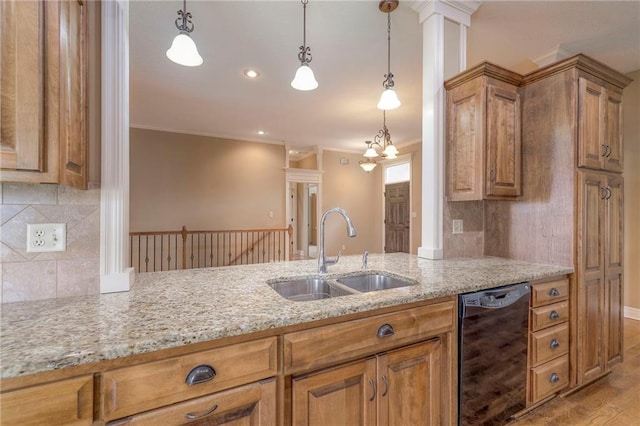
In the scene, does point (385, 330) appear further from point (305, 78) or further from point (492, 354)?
point (305, 78)

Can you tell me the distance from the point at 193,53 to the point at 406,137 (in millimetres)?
5540

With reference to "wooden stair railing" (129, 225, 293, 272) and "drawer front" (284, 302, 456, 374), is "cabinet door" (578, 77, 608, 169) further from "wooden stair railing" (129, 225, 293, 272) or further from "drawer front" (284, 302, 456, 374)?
"wooden stair railing" (129, 225, 293, 272)

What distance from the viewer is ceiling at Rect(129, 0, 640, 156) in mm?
2334

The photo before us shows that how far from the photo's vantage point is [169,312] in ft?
3.45

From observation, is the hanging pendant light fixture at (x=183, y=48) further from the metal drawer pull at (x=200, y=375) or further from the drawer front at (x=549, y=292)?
the drawer front at (x=549, y=292)

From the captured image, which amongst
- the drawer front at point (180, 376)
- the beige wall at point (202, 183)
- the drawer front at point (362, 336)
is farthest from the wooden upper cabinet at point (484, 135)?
the beige wall at point (202, 183)

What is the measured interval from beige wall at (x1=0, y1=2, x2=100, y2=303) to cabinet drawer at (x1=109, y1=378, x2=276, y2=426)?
70cm

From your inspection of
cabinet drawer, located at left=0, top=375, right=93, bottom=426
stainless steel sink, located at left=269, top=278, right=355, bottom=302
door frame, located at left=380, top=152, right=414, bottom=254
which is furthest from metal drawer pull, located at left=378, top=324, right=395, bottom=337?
door frame, located at left=380, top=152, right=414, bottom=254

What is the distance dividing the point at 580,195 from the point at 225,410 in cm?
241

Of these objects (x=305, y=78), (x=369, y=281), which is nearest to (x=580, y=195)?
(x=369, y=281)

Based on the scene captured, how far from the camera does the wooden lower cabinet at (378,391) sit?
1.09m

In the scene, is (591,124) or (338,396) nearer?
(338,396)

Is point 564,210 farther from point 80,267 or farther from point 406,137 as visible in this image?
point 406,137

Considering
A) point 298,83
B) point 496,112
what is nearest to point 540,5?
point 496,112
